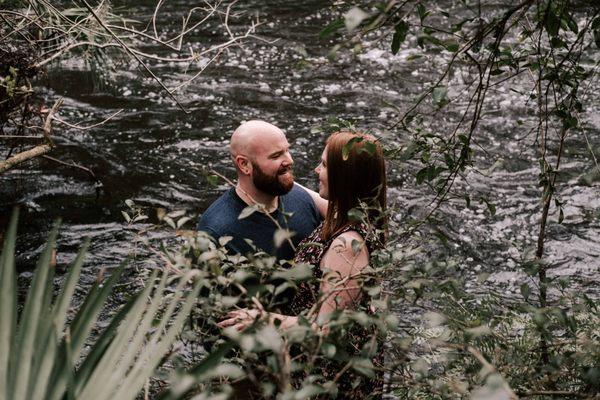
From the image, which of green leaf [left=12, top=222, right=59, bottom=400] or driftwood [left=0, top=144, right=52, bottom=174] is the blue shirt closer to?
green leaf [left=12, top=222, right=59, bottom=400]

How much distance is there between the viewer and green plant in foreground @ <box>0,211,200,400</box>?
1912mm

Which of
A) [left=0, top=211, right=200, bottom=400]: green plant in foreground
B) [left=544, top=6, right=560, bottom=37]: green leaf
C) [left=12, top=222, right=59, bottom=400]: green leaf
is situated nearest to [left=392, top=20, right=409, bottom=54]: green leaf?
[left=544, top=6, right=560, bottom=37]: green leaf

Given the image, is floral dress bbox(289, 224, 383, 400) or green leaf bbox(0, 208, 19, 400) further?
floral dress bbox(289, 224, 383, 400)

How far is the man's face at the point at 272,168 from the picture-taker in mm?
3996

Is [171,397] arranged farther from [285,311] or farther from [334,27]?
[285,311]

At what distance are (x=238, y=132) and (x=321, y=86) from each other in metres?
5.80

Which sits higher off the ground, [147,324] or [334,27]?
[334,27]

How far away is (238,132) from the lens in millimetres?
4160

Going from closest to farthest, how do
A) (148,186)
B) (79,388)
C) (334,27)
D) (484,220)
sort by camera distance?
(79,388) < (334,27) < (484,220) < (148,186)

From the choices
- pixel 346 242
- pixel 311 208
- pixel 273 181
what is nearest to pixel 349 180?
pixel 346 242

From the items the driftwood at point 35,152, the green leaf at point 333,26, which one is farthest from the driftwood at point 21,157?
the green leaf at point 333,26

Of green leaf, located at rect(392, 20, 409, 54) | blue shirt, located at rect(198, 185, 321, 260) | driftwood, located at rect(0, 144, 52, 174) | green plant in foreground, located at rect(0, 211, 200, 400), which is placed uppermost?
green leaf, located at rect(392, 20, 409, 54)

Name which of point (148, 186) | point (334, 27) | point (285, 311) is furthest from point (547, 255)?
point (334, 27)

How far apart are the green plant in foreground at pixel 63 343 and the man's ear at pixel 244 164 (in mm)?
1978
